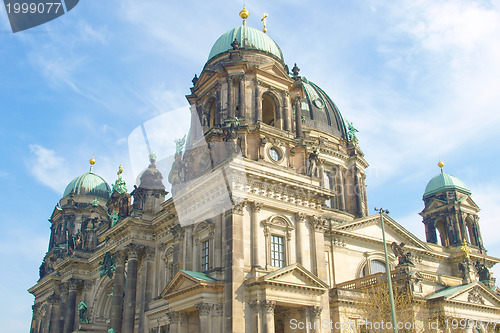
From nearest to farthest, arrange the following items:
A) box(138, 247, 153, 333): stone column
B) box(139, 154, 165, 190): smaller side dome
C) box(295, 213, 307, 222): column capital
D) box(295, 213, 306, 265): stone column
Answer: box(295, 213, 306, 265): stone column, box(295, 213, 307, 222): column capital, box(138, 247, 153, 333): stone column, box(139, 154, 165, 190): smaller side dome

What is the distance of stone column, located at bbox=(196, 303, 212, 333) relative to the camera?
30.3 meters

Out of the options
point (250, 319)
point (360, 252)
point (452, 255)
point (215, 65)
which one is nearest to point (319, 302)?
point (250, 319)

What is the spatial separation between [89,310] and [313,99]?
3388 centimetres

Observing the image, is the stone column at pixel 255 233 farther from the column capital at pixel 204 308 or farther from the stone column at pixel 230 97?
the stone column at pixel 230 97

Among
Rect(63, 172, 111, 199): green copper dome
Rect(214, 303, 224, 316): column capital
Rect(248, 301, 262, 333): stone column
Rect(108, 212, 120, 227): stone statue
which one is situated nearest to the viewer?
Rect(248, 301, 262, 333): stone column

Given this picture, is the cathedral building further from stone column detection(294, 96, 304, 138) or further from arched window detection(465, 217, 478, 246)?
arched window detection(465, 217, 478, 246)

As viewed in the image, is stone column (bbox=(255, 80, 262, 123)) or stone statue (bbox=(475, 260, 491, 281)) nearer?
stone column (bbox=(255, 80, 262, 123))

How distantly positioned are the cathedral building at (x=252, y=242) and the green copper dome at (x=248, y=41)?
4.6 inches

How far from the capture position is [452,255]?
51.7m

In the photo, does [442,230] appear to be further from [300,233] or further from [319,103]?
[300,233]

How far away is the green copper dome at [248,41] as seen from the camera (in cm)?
4069

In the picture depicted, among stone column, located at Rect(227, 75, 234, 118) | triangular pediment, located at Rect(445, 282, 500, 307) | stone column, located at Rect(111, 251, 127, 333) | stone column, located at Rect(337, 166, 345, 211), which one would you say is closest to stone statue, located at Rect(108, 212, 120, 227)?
stone column, located at Rect(111, 251, 127, 333)

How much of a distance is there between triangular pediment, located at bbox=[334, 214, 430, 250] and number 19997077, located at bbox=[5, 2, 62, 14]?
111ft

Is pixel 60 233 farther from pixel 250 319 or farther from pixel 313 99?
pixel 250 319
